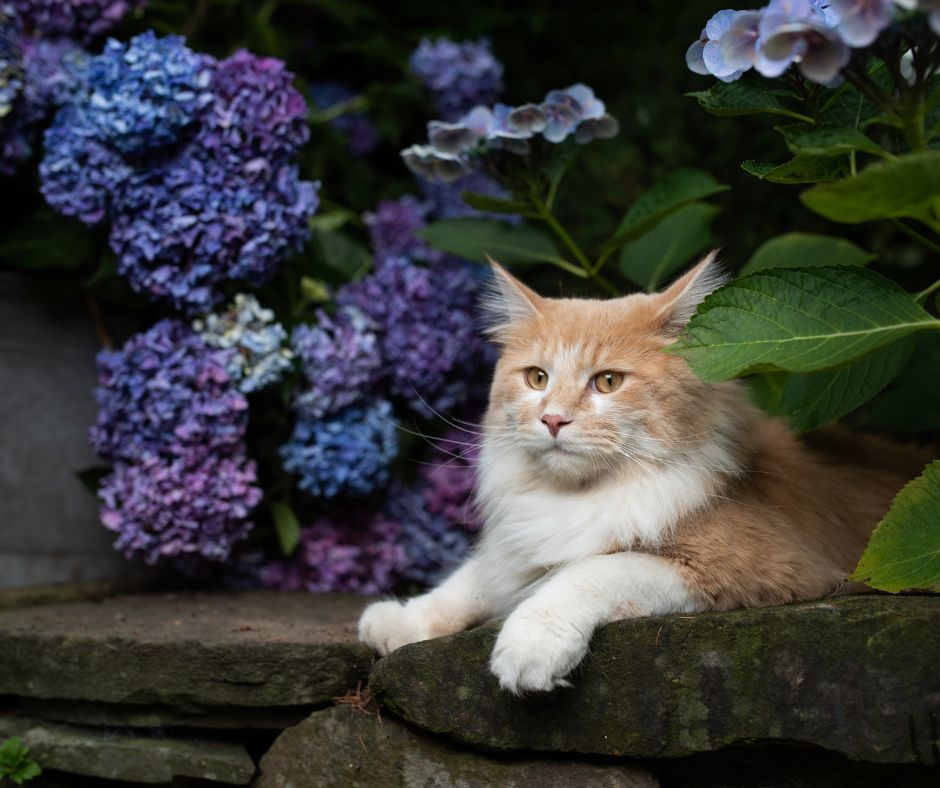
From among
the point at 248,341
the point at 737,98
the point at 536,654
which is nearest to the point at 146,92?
the point at 248,341

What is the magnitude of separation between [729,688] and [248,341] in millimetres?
1600

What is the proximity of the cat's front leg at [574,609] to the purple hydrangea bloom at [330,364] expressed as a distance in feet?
4.02

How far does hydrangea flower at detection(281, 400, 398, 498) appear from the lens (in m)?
2.81

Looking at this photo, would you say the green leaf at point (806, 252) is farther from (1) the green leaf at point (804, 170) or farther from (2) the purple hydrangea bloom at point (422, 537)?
(2) the purple hydrangea bloom at point (422, 537)

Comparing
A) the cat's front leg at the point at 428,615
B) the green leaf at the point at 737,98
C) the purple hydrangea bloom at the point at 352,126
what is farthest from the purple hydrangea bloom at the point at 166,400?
the green leaf at the point at 737,98

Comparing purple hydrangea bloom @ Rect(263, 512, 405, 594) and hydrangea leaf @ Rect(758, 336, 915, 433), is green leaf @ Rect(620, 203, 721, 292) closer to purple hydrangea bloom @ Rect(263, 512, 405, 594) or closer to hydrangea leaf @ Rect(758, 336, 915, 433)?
hydrangea leaf @ Rect(758, 336, 915, 433)

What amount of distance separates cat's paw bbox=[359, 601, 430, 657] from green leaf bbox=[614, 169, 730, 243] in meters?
1.06

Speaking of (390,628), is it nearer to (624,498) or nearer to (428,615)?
(428,615)

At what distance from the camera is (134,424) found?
8.70ft

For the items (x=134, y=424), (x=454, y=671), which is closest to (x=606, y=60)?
(x=134, y=424)

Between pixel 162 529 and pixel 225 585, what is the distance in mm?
393

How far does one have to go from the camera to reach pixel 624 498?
1.87m

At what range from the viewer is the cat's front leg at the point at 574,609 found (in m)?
1.56

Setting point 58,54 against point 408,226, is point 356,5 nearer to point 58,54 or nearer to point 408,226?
point 408,226
